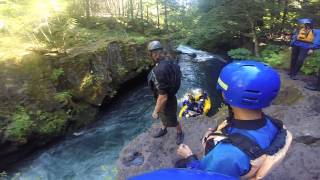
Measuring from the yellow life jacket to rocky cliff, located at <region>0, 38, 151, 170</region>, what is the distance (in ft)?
23.4

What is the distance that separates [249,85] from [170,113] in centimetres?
476

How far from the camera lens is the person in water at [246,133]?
1.94m

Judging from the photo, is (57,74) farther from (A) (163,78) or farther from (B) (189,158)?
(B) (189,158)

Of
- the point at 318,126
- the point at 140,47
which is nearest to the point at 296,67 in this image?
the point at 318,126

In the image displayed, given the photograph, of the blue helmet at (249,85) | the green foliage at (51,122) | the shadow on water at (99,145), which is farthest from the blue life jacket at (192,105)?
the blue helmet at (249,85)

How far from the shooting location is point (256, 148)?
2023 mm

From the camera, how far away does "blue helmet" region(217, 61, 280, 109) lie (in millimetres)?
2092

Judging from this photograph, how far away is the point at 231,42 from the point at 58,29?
11.4 metres

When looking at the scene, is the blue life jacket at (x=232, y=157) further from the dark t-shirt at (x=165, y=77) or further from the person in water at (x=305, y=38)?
the person in water at (x=305, y=38)

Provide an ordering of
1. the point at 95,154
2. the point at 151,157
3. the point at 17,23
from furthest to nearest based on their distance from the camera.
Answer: the point at 17,23 → the point at 95,154 → the point at 151,157

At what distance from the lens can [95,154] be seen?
9.76 meters

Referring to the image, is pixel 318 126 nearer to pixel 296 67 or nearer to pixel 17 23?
pixel 296 67

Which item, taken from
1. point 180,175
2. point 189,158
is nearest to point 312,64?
point 189,158

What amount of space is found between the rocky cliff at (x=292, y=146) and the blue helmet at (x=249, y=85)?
3.68m
